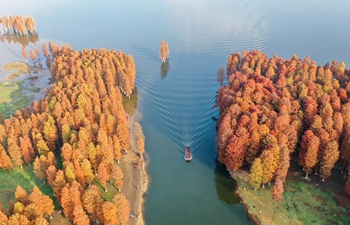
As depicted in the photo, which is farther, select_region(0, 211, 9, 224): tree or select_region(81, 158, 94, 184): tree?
select_region(81, 158, 94, 184): tree

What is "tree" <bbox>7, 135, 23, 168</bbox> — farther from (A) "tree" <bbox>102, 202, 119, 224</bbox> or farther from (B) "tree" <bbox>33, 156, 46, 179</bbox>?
(A) "tree" <bbox>102, 202, 119, 224</bbox>

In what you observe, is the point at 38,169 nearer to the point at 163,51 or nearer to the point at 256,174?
the point at 256,174

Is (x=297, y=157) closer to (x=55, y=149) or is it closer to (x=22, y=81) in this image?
(x=55, y=149)

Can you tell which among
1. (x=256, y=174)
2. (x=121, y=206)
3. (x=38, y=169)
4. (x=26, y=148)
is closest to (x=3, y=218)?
(x=38, y=169)

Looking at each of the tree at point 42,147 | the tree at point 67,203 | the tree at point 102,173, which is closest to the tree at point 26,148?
the tree at point 42,147

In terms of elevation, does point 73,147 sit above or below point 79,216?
above

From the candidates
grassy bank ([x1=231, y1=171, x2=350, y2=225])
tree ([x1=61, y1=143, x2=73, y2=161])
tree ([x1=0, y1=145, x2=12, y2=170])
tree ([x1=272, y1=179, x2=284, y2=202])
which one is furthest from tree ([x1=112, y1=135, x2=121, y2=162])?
tree ([x1=272, y1=179, x2=284, y2=202])

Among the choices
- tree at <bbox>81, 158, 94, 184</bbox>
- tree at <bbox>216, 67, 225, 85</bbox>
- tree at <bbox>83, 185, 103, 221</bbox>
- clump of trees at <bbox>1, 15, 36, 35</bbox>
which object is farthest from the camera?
clump of trees at <bbox>1, 15, 36, 35</bbox>

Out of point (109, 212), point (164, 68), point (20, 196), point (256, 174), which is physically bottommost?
point (109, 212)
